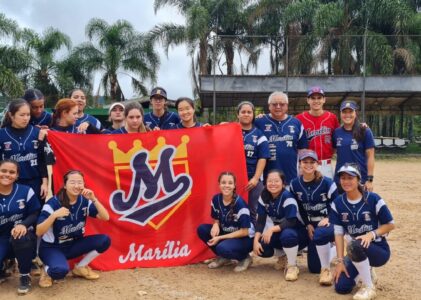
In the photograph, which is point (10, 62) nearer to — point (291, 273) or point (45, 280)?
point (45, 280)

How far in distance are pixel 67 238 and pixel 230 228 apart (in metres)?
1.72

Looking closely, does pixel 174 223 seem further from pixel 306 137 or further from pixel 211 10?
pixel 211 10

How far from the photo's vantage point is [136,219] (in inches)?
210

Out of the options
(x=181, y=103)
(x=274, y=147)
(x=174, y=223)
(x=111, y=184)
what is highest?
(x=181, y=103)

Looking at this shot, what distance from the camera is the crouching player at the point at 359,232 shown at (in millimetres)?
4168

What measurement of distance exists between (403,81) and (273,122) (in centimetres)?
1537

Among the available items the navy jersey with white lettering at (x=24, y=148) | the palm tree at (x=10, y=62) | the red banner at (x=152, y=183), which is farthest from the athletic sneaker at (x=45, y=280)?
the palm tree at (x=10, y=62)

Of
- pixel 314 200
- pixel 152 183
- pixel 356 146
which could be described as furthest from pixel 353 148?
pixel 152 183

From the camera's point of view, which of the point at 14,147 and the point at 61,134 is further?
the point at 61,134

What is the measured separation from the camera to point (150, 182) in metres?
5.43

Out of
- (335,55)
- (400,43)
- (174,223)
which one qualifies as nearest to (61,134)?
(174,223)

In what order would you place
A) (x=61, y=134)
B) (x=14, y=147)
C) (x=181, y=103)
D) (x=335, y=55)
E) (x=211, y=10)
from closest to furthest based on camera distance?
(x=14, y=147) < (x=61, y=134) < (x=181, y=103) < (x=335, y=55) < (x=211, y=10)

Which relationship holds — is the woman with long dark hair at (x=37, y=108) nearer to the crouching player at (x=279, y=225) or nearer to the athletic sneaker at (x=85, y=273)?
the athletic sneaker at (x=85, y=273)

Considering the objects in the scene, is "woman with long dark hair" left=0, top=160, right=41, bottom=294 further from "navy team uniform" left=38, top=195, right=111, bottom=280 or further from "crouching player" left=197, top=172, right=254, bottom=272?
"crouching player" left=197, top=172, right=254, bottom=272
